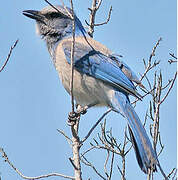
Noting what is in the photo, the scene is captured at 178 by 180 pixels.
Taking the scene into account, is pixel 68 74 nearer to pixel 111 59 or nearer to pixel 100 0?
pixel 111 59

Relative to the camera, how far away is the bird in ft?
17.4

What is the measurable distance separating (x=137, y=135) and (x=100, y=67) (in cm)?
115

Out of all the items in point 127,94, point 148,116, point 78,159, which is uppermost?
point 127,94

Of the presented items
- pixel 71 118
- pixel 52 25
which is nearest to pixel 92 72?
pixel 71 118

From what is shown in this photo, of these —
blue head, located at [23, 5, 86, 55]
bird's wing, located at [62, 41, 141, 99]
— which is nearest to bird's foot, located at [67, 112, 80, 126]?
bird's wing, located at [62, 41, 141, 99]

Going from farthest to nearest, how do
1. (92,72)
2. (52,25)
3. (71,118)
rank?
(52,25) → (92,72) → (71,118)

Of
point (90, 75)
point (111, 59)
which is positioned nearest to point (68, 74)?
point (90, 75)

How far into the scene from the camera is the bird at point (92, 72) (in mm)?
5305

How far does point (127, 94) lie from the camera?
5.52 meters

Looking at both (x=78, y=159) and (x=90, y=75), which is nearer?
(x=78, y=159)

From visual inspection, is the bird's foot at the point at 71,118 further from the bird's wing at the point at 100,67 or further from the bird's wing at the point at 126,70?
the bird's wing at the point at 126,70

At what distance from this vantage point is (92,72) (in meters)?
5.63

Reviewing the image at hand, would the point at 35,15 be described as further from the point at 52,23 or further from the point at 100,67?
the point at 100,67

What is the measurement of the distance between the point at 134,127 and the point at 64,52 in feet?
5.13
